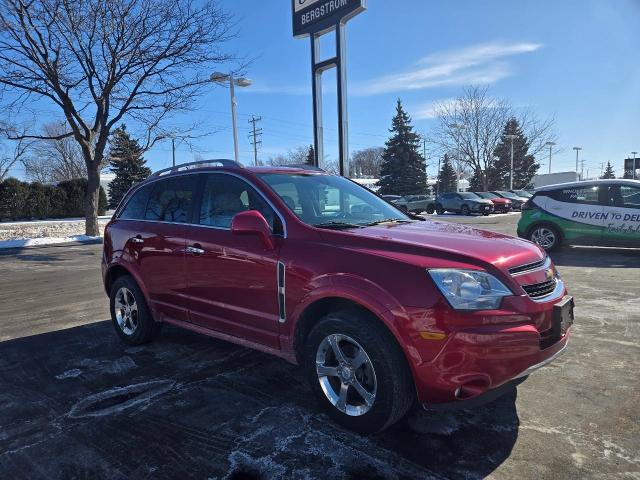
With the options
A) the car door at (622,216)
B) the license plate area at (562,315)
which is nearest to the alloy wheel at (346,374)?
the license plate area at (562,315)

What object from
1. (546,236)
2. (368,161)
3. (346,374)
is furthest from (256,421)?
(368,161)

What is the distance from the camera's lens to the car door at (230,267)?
350cm

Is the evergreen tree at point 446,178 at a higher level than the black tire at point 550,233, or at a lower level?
higher

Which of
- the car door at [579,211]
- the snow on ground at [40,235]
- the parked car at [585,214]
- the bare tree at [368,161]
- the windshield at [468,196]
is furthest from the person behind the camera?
the bare tree at [368,161]

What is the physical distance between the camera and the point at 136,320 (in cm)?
490

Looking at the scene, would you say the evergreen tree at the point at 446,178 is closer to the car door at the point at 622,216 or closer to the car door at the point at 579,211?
the car door at the point at 579,211

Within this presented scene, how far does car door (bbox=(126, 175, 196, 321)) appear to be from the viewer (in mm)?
4316

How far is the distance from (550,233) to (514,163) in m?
51.1

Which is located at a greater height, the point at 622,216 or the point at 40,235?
the point at 622,216

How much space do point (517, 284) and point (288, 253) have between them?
1512mm

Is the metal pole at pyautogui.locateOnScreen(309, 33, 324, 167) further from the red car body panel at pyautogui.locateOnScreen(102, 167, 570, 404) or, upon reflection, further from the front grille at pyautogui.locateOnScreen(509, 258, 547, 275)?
the front grille at pyautogui.locateOnScreen(509, 258, 547, 275)

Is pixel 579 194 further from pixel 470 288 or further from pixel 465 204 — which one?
pixel 465 204

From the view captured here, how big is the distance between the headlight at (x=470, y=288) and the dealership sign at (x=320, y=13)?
1033cm

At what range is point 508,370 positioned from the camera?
2.66 m
